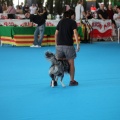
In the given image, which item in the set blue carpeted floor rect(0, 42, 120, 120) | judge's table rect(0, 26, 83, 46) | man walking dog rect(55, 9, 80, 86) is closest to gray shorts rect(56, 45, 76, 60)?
man walking dog rect(55, 9, 80, 86)

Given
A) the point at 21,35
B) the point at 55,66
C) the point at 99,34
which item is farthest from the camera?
the point at 99,34

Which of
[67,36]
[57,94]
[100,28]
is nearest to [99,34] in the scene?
[100,28]

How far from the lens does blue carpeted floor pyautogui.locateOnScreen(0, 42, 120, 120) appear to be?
5832mm

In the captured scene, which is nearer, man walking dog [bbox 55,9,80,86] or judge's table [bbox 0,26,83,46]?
man walking dog [bbox 55,9,80,86]

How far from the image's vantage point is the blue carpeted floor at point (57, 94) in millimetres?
5832

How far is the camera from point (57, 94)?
23.9 feet

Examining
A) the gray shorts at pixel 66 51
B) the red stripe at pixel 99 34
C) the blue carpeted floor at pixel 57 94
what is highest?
the gray shorts at pixel 66 51

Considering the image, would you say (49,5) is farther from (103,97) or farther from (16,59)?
(103,97)

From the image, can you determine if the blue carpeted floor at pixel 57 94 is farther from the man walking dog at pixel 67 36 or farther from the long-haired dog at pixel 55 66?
the man walking dog at pixel 67 36

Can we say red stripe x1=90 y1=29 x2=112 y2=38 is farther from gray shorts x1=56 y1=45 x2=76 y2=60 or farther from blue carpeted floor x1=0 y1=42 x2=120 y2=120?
gray shorts x1=56 y1=45 x2=76 y2=60

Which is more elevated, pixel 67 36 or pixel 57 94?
pixel 67 36

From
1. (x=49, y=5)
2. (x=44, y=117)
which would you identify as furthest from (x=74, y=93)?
(x=49, y=5)

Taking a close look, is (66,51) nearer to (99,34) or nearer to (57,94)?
(57,94)

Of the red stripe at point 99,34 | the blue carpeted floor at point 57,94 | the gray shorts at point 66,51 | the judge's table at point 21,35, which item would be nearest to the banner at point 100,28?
the red stripe at point 99,34
